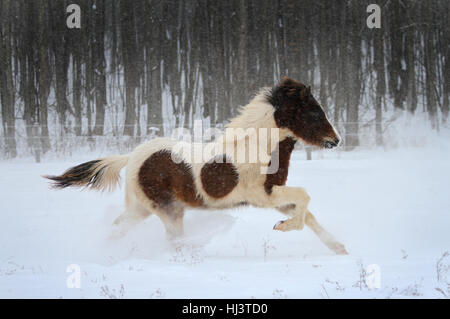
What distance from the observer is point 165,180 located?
189 inches

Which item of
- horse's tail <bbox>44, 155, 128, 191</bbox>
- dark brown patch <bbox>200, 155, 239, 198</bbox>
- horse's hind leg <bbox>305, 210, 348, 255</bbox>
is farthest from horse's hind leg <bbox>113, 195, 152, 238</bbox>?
horse's hind leg <bbox>305, 210, 348, 255</bbox>

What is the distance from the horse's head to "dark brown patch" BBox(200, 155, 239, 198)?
0.74 meters

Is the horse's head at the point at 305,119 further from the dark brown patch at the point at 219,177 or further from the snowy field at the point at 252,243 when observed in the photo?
the snowy field at the point at 252,243

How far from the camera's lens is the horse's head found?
4.62 m

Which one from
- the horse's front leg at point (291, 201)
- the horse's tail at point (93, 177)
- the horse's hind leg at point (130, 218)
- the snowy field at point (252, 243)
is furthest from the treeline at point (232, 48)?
the horse's front leg at point (291, 201)

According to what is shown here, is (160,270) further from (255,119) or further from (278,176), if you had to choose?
(255,119)

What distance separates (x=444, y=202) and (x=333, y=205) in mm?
1770

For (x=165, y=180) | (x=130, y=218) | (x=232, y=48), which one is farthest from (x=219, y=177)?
(x=232, y=48)

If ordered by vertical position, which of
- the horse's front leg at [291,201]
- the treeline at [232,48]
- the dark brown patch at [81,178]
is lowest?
the horse's front leg at [291,201]

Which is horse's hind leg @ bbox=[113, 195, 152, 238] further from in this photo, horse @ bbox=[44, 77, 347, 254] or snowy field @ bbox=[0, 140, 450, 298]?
snowy field @ bbox=[0, 140, 450, 298]

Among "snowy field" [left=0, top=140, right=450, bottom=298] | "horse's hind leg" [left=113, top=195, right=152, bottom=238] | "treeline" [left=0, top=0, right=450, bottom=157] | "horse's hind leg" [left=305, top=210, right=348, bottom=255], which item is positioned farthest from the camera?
"treeline" [left=0, top=0, right=450, bottom=157]

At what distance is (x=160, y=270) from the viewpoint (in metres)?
3.59

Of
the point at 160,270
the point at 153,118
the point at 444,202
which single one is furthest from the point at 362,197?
the point at 153,118

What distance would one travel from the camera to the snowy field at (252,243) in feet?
9.89
